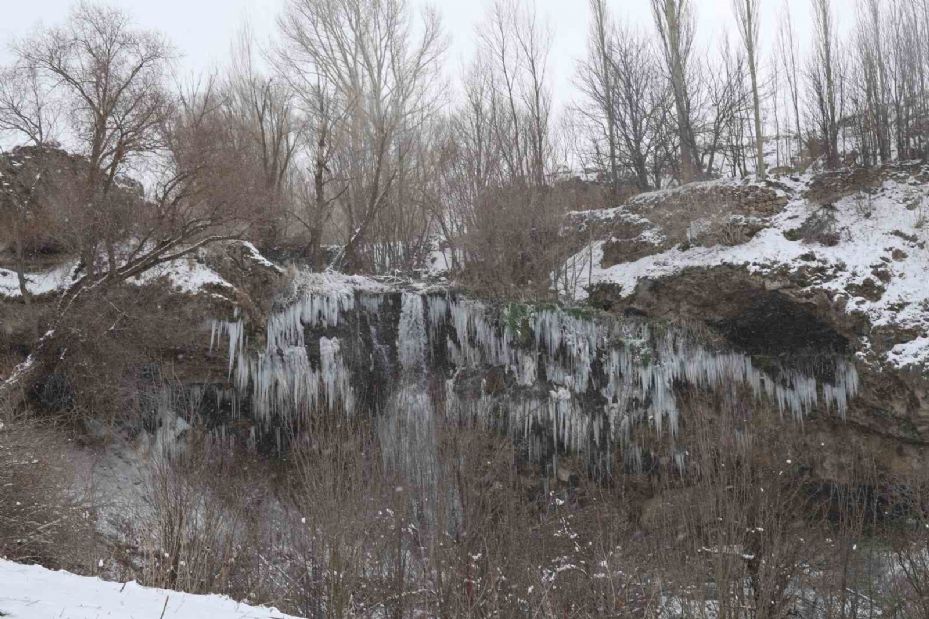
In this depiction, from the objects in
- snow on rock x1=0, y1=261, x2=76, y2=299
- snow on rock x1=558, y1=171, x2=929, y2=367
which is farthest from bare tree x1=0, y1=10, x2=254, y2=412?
snow on rock x1=558, y1=171, x2=929, y2=367

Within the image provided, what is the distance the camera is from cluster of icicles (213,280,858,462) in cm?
1560

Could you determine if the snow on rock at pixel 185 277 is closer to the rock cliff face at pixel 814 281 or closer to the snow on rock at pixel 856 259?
the snow on rock at pixel 856 259

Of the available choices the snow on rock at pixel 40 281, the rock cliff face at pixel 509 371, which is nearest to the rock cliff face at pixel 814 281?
the rock cliff face at pixel 509 371

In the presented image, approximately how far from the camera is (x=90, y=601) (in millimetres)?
5246

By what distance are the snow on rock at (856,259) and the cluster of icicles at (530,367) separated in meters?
1.48

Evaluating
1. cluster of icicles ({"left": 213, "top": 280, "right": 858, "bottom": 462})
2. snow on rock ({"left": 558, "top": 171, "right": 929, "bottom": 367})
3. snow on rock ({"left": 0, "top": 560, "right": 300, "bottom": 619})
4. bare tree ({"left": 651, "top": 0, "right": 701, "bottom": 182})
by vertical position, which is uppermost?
bare tree ({"left": 651, "top": 0, "right": 701, "bottom": 182})

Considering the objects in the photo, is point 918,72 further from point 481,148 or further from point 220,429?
point 220,429

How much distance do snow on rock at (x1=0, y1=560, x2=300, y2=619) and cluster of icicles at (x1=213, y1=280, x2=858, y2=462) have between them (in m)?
9.44

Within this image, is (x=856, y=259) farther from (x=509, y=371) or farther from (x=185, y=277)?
(x=185, y=277)

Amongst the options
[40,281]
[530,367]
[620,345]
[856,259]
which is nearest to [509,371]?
[530,367]

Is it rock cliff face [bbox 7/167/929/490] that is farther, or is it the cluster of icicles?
the cluster of icicles

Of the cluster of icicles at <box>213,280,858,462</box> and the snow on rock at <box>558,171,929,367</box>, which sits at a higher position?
the snow on rock at <box>558,171,929,367</box>

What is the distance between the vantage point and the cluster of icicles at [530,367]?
614 inches

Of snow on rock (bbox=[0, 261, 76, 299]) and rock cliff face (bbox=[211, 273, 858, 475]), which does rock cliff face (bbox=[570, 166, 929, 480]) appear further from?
snow on rock (bbox=[0, 261, 76, 299])
